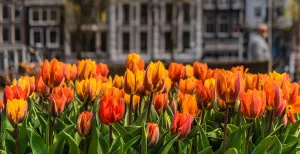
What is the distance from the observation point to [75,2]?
3703 cm

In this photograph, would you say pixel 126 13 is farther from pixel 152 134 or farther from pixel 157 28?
pixel 152 134

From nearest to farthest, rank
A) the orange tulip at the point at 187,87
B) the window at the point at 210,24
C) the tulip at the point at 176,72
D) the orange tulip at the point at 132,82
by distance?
the orange tulip at the point at 132,82
the orange tulip at the point at 187,87
the tulip at the point at 176,72
the window at the point at 210,24

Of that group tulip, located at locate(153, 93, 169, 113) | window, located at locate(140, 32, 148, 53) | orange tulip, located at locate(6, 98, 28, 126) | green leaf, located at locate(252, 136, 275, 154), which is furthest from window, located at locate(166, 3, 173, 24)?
green leaf, located at locate(252, 136, 275, 154)

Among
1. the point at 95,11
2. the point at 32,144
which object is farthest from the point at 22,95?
the point at 95,11

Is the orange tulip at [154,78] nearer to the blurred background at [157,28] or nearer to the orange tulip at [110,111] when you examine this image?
the orange tulip at [110,111]

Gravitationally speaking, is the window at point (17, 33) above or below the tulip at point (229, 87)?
above

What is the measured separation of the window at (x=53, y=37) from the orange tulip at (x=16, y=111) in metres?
39.0

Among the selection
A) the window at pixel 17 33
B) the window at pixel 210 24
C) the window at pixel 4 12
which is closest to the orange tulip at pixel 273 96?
the window at pixel 17 33

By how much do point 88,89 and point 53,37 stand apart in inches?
1550

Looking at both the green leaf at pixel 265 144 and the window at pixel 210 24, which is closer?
the green leaf at pixel 265 144

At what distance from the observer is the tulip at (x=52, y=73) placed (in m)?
1.98

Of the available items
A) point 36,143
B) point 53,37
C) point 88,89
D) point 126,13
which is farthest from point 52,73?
point 126,13

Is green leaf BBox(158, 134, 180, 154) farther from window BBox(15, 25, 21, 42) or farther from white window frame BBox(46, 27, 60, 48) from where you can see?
window BBox(15, 25, 21, 42)

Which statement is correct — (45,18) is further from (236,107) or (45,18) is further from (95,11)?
(236,107)
